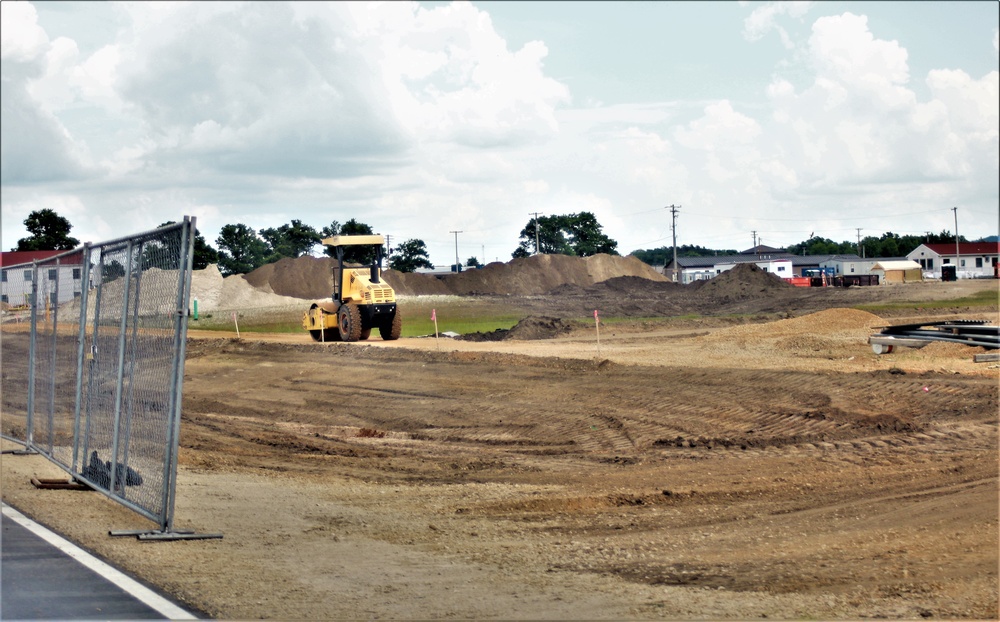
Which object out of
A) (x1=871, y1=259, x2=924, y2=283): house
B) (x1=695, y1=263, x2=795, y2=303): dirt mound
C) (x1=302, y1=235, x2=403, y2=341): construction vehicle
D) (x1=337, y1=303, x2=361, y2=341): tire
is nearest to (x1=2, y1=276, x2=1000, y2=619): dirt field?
(x1=337, y1=303, x2=361, y2=341): tire

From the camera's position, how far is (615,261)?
95.2 meters

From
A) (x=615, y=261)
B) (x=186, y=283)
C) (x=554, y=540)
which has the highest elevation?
(x=615, y=261)

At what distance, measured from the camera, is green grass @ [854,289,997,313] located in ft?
169

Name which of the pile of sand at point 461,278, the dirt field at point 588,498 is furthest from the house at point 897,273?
the dirt field at point 588,498

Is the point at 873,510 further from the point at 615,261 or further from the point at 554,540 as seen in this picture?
the point at 615,261

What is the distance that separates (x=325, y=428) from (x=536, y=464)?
20.1 feet

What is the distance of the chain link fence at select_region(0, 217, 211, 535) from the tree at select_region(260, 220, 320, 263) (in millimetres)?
84008

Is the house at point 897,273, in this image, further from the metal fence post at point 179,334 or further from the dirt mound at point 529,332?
the metal fence post at point 179,334

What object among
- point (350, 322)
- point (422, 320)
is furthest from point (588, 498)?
point (422, 320)

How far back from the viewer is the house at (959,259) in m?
96.7

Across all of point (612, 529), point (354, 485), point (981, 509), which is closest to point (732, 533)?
point (612, 529)

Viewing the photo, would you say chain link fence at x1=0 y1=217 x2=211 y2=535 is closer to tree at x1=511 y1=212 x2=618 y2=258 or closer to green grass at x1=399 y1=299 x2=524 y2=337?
green grass at x1=399 y1=299 x2=524 y2=337

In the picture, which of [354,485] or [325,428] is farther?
[325,428]

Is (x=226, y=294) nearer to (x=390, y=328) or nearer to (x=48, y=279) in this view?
(x=390, y=328)
